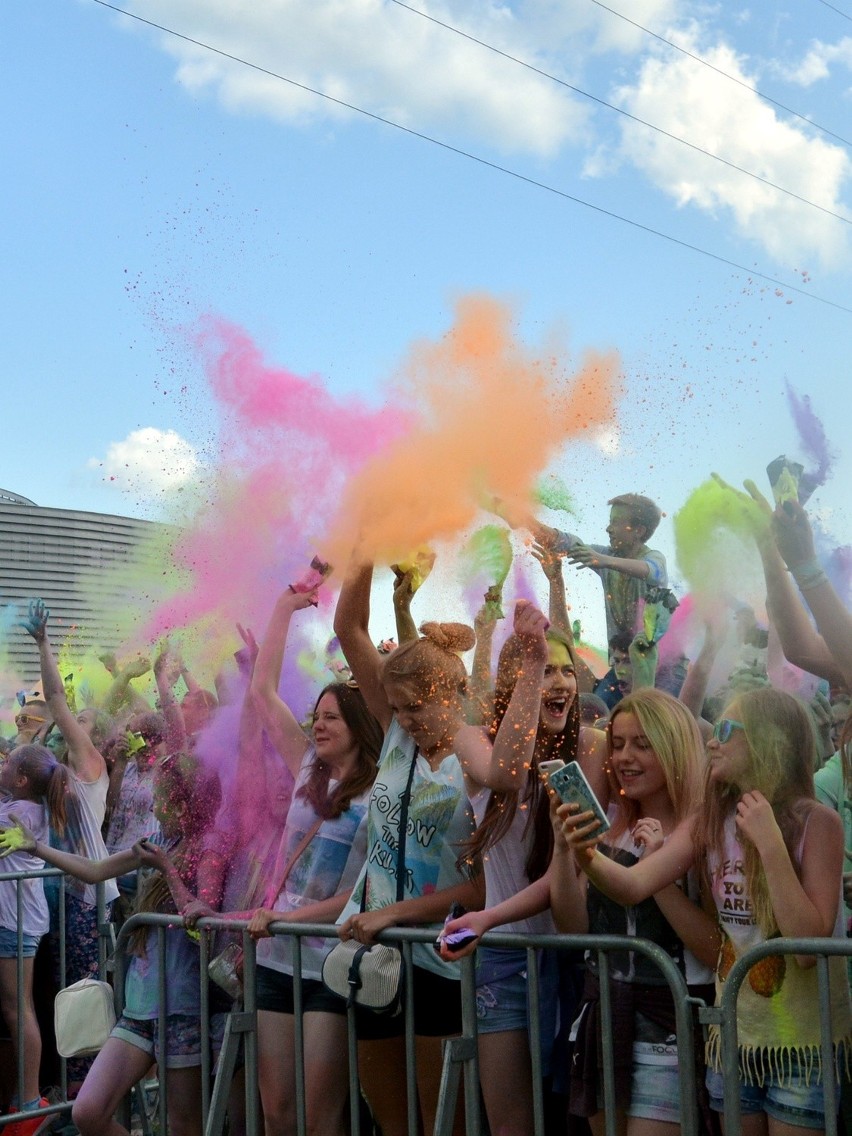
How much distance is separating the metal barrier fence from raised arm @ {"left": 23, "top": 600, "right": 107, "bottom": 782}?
174 cm

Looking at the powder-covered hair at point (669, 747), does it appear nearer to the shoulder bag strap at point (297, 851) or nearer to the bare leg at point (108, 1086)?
the shoulder bag strap at point (297, 851)

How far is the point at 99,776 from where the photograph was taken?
6.63 m

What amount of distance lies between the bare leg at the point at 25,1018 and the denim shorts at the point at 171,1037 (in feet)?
5.15

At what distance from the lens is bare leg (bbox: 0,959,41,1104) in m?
5.98

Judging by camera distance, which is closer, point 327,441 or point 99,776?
point 327,441

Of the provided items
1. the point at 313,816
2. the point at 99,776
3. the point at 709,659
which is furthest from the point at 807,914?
the point at 99,776

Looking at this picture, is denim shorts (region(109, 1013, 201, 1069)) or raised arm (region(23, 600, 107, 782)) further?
raised arm (region(23, 600, 107, 782))

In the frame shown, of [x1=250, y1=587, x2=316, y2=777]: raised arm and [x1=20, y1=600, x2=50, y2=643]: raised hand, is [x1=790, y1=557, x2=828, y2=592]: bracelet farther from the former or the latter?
[x1=20, y1=600, x2=50, y2=643]: raised hand

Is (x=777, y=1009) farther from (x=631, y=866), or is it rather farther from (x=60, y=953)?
(x=60, y=953)

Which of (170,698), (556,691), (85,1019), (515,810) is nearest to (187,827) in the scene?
(85,1019)

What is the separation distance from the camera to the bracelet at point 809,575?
3455mm

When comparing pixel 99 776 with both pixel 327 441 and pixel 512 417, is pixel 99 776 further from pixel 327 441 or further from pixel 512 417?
pixel 512 417

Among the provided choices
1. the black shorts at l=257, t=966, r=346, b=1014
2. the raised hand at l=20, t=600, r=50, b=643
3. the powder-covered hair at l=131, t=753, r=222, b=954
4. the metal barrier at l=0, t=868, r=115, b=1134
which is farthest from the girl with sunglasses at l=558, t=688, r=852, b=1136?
the raised hand at l=20, t=600, r=50, b=643

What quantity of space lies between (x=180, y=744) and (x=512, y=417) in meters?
2.02
